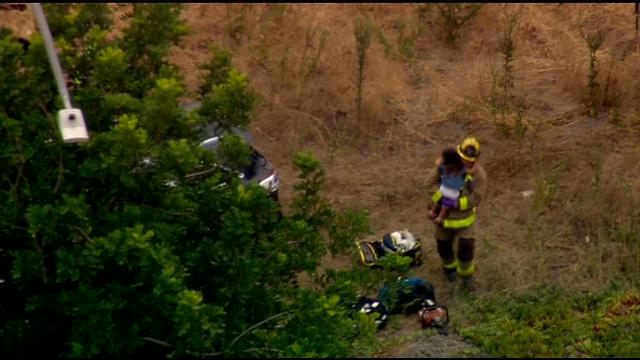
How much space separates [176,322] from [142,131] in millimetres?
943

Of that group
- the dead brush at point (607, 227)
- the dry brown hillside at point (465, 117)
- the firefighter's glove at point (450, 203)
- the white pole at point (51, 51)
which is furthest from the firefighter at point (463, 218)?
the white pole at point (51, 51)

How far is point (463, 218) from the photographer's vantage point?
772 centimetres

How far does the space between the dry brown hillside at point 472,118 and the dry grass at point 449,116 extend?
2 centimetres

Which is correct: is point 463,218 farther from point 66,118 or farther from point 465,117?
point 66,118

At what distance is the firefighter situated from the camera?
24.7 feet

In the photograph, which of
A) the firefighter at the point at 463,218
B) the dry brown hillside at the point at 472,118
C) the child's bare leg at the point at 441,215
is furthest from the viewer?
the dry brown hillside at the point at 472,118

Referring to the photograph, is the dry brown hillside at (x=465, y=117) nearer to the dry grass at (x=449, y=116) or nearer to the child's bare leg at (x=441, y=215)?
the dry grass at (x=449, y=116)

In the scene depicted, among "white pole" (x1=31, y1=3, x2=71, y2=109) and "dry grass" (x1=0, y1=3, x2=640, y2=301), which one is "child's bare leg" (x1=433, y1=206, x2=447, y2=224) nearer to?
"dry grass" (x1=0, y1=3, x2=640, y2=301)

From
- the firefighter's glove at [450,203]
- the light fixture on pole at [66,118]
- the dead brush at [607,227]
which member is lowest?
the dead brush at [607,227]

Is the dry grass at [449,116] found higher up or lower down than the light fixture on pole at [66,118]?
lower down

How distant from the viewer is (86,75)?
489 centimetres

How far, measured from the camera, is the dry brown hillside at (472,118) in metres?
8.64

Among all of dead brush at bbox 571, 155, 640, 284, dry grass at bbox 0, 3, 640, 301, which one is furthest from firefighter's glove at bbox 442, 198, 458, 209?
dead brush at bbox 571, 155, 640, 284

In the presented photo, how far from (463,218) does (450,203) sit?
22 cm
